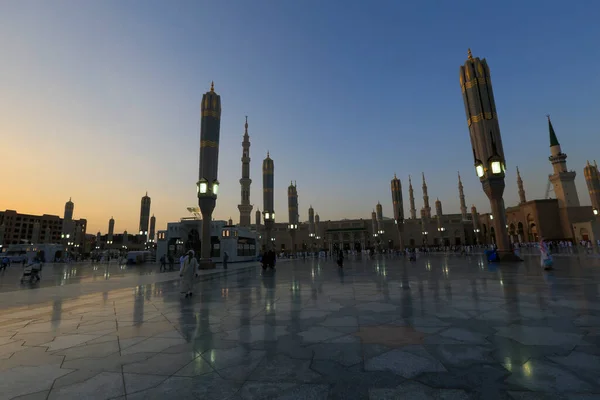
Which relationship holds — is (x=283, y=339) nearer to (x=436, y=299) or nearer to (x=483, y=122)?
(x=436, y=299)

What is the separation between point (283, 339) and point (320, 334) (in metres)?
0.54

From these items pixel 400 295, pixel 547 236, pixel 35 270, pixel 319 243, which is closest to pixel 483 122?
pixel 400 295

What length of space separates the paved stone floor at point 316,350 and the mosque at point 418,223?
18.4 m

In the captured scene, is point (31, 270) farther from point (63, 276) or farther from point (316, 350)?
point (316, 350)

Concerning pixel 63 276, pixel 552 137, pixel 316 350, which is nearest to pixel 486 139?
pixel 316 350

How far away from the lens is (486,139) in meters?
18.3

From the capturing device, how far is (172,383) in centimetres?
265

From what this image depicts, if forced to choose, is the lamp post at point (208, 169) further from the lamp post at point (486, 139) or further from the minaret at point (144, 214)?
the minaret at point (144, 214)

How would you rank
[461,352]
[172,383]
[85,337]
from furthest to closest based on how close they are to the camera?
[85,337], [461,352], [172,383]

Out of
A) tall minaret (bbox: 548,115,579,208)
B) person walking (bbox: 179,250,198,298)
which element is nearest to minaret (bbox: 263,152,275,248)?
person walking (bbox: 179,250,198,298)

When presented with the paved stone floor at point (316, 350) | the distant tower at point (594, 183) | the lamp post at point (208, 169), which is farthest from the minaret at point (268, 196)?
the distant tower at point (594, 183)

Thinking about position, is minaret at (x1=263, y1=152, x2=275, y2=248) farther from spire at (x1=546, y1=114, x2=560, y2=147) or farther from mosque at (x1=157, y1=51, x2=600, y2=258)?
spire at (x1=546, y1=114, x2=560, y2=147)

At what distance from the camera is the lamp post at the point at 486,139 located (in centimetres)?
1761

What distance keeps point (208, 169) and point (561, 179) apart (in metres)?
63.0
